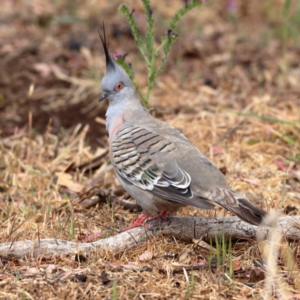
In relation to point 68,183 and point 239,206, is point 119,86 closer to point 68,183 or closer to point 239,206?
point 68,183

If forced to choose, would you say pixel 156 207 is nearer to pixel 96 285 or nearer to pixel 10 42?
pixel 96 285

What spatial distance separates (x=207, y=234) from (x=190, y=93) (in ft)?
11.5

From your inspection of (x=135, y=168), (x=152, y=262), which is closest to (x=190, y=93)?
(x=135, y=168)

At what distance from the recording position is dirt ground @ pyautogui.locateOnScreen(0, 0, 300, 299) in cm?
349

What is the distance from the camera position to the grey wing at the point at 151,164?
151 inches

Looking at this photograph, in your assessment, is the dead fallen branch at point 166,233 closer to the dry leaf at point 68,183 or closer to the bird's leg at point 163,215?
the bird's leg at point 163,215

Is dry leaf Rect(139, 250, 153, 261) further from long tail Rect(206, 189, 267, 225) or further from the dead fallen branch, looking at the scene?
long tail Rect(206, 189, 267, 225)

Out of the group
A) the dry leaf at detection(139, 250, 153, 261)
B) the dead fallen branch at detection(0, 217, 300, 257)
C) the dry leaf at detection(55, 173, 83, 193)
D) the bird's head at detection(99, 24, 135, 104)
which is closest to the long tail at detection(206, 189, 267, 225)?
the dead fallen branch at detection(0, 217, 300, 257)

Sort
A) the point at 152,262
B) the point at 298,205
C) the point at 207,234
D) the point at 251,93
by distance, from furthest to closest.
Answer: the point at 251,93 < the point at 298,205 < the point at 207,234 < the point at 152,262

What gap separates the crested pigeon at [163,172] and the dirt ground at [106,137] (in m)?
0.28

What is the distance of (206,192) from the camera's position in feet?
12.6

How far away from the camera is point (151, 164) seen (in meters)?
4.09

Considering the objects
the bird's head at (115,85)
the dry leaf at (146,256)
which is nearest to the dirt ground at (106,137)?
the dry leaf at (146,256)

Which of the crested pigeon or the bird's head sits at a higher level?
the bird's head
